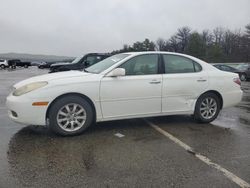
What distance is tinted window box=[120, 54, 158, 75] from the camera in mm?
5746

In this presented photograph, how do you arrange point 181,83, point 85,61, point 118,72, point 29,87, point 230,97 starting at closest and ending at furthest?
point 29,87 < point 118,72 < point 181,83 < point 230,97 < point 85,61

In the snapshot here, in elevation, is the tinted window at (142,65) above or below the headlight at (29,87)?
above

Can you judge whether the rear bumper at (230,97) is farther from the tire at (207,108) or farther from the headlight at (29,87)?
the headlight at (29,87)

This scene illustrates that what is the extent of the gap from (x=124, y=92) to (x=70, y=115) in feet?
3.52

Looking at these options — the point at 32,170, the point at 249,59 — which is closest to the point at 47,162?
the point at 32,170

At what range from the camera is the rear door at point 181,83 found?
233 inches

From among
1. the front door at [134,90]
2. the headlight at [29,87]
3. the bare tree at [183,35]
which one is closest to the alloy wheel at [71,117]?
the front door at [134,90]

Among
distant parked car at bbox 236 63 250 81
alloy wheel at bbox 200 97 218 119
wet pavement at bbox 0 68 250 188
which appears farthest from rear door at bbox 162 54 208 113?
distant parked car at bbox 236 63 250 81

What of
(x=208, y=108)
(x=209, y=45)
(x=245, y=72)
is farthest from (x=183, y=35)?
(x=208, y=108)

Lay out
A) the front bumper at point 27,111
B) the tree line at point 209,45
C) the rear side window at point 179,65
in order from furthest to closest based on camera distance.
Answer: the tree line at point 209,45
the rear side window at point 179,65
the front bumper at point 27,111

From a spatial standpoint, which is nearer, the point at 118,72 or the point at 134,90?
the point at 118,72

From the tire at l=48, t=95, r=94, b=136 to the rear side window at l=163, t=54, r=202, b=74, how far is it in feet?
6.12

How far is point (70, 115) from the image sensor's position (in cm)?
523

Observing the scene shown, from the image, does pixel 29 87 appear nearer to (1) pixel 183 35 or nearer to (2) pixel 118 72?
(2) pixel 118 72
